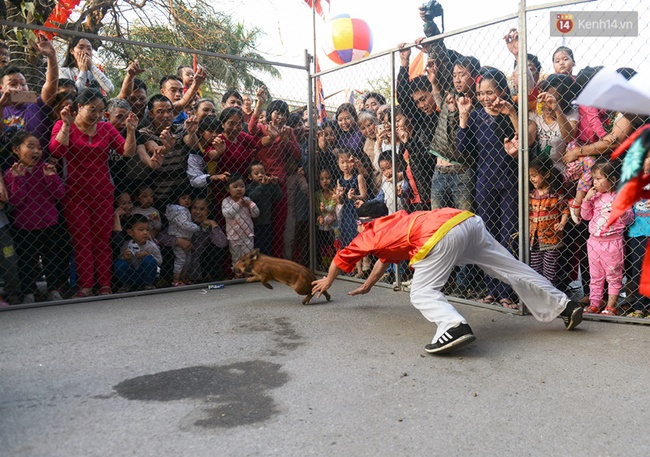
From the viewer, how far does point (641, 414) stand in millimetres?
2754

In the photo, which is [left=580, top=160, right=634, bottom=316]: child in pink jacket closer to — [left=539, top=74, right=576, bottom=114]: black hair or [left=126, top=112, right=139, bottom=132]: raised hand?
[left=539, top=74, right=576, bottom=114]: black hair

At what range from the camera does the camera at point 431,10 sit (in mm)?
5844

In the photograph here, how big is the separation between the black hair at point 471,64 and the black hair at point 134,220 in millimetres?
3404

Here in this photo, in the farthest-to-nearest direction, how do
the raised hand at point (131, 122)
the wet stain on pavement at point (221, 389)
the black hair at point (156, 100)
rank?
the black hair at point (156, 100) < the raised hand at point (131, 122) < the wet stain on pavement at point (221, 389)

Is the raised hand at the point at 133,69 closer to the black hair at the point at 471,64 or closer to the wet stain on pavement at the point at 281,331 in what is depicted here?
the wet stain on pavement at the point at 281,331

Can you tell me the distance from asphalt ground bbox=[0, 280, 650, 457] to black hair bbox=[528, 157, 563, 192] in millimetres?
1157

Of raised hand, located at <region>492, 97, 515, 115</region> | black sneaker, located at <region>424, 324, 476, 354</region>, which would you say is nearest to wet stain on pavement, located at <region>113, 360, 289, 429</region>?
black sneaker, located at <region>424, 324, 476, 354</region>

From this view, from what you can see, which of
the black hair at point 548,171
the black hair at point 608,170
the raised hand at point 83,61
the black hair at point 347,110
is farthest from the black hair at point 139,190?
the black hair at point 608,170

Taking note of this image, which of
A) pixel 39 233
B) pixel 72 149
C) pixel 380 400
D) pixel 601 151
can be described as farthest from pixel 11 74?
pixel 601 151

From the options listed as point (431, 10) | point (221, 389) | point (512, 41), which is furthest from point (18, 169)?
point (512, 41)

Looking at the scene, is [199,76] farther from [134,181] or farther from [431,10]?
[431,10]

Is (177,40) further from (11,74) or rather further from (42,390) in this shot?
(42,390)

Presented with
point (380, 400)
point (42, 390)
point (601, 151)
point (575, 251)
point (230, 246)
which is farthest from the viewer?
point (230, 246)

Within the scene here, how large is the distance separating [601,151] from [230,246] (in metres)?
3.82
